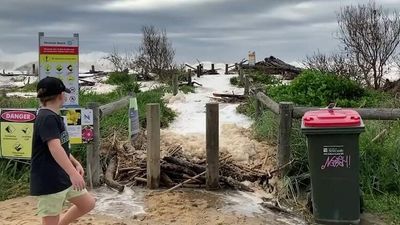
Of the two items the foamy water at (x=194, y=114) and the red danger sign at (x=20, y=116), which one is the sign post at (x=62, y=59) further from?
the foamy water at (x=194, y=114)

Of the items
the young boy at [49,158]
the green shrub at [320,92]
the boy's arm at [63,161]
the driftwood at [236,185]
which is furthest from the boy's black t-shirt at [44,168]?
the green shrub at [320,92]

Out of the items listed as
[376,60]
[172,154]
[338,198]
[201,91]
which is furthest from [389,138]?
[201,91]

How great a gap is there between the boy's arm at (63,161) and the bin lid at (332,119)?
9.00 feet

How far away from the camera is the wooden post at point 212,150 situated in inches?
291

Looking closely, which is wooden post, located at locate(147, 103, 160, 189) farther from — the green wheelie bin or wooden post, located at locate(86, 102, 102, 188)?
the green wheelie bin

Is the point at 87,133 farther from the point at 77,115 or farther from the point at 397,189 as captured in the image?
the point at 397,189

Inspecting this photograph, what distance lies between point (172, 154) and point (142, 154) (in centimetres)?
49

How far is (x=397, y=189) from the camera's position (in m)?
7.14

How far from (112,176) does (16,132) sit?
1429mm

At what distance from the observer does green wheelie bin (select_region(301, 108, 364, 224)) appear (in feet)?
19.0

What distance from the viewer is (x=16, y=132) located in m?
7.57

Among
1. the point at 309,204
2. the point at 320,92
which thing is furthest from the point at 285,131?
the point at 320,92

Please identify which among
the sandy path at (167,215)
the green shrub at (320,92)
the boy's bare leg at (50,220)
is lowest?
the sandy path at (167,215)

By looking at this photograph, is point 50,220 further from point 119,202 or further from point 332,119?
point 332,119
